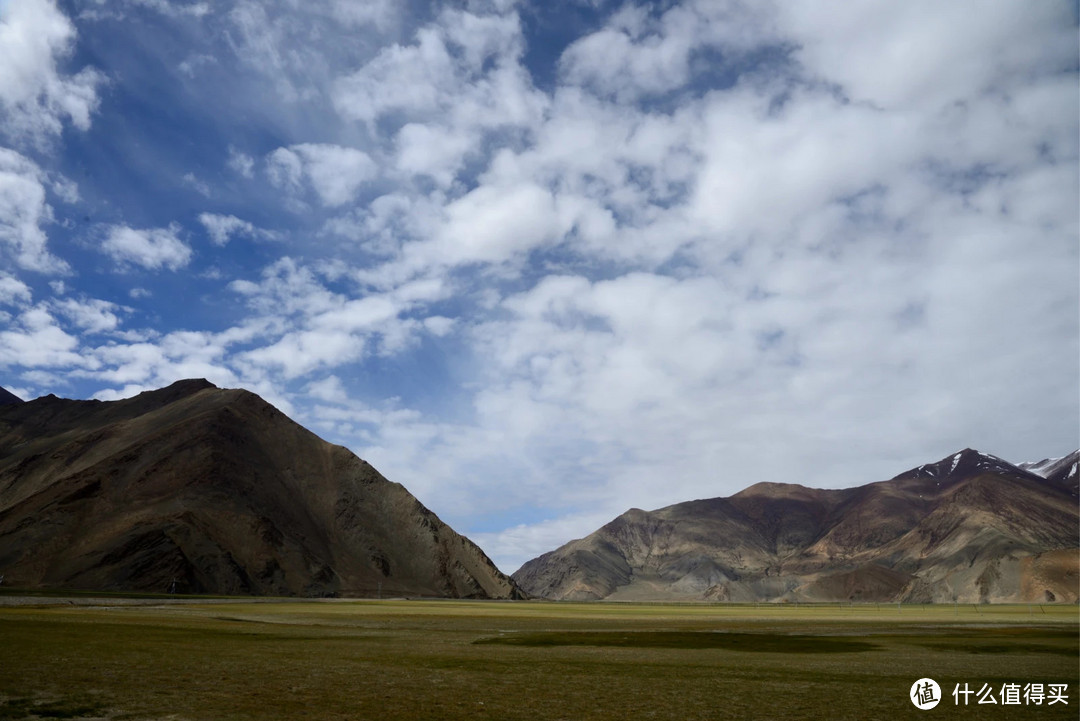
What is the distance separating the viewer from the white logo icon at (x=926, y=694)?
1817cm

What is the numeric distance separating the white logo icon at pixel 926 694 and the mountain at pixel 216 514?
125 m

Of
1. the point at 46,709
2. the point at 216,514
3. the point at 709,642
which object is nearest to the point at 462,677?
the point at 46,709

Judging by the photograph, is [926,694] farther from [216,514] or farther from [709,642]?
[216,514]

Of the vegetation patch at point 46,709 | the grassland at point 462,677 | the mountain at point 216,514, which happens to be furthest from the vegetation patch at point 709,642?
the mountain at point 216,514

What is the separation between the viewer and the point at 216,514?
480 ft

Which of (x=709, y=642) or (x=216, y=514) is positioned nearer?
(x=709, y=642)

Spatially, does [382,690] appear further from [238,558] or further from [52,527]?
[52,527]

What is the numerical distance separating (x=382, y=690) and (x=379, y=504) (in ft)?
557

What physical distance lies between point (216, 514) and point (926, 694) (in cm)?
14824

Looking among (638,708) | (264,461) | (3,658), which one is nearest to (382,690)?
(638,708)

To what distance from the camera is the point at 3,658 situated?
69.2ft

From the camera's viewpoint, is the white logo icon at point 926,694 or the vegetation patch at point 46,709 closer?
the vegetation patch at point 46,709

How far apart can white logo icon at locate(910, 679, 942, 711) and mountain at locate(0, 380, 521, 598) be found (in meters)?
125

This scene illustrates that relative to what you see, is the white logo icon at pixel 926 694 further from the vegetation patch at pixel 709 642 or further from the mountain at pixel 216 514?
the mountain at pixel 216 514
